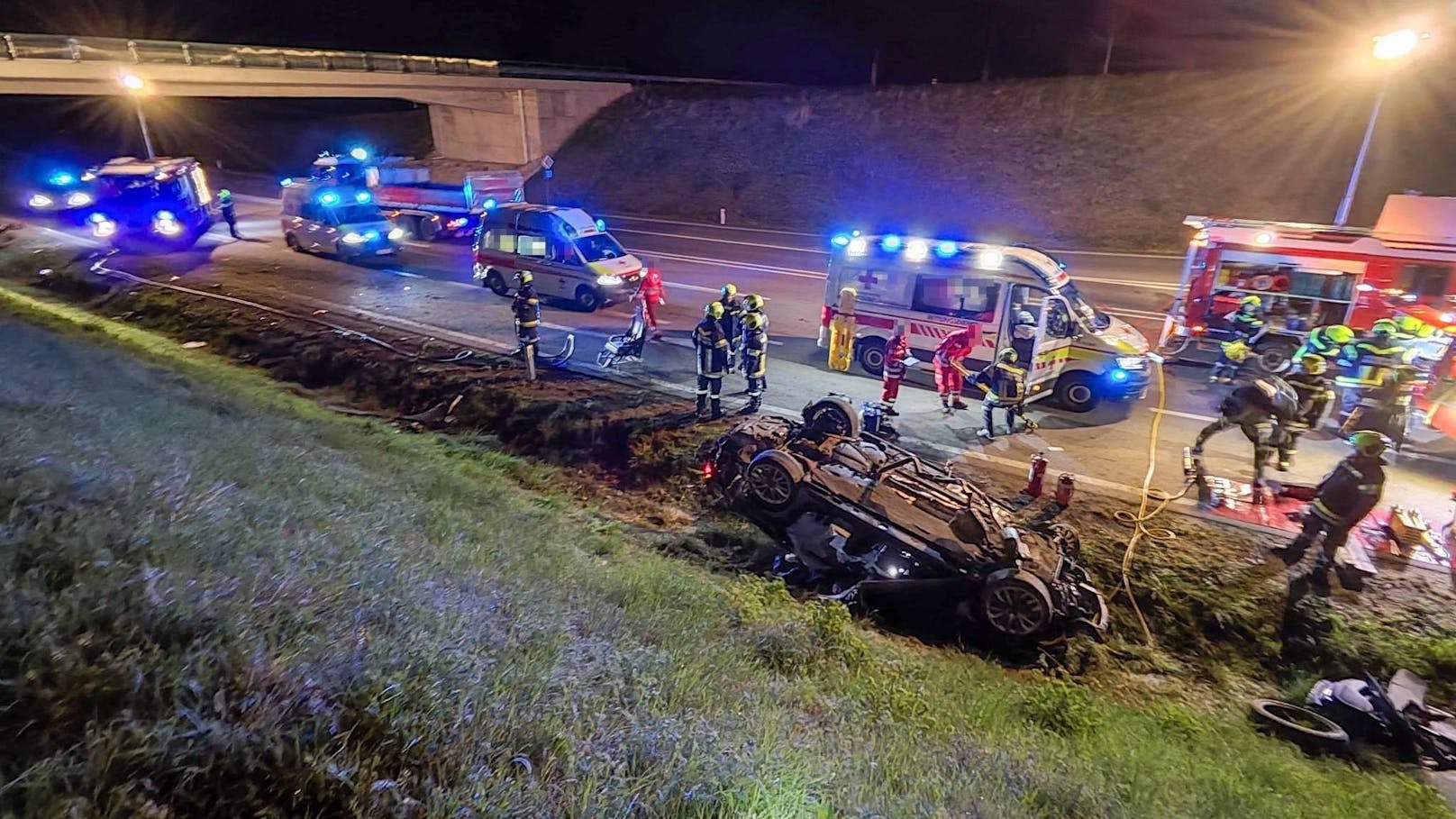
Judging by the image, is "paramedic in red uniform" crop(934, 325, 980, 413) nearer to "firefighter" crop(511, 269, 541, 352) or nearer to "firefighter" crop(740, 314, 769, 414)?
"firefighter" crop(740, 314, 769, 414)

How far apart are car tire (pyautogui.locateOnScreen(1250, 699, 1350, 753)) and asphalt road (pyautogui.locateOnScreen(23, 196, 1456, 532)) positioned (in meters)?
3.26

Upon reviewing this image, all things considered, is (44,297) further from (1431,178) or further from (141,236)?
(1431,178)

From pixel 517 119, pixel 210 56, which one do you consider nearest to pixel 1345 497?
pixel 210 56

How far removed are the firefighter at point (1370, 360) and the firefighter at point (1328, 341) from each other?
0.53ft

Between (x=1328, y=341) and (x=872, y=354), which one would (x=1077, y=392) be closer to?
(x=872, y=354)

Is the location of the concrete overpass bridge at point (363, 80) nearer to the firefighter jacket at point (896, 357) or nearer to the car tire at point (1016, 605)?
the firefighter jacket at point (896, 357)

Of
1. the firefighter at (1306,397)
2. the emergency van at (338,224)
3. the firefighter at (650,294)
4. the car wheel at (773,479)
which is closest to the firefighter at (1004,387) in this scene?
the firefighter at (1306,397)

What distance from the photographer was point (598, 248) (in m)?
16.0

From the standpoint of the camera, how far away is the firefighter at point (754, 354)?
1016cm

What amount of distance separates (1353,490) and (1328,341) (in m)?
4.88

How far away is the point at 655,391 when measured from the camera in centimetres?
1116

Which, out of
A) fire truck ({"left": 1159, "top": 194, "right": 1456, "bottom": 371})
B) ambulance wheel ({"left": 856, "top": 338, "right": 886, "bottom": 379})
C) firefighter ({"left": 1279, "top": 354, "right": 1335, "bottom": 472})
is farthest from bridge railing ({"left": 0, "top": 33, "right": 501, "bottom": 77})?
firefighter ({"left": 1279, "top": 354, "right": 1335, "bottom": 472})

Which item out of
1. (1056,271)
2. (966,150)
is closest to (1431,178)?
(966,150)

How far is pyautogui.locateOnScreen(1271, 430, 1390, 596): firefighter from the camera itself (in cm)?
652
